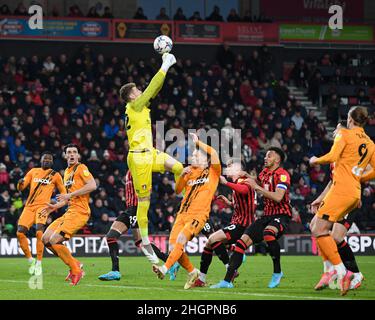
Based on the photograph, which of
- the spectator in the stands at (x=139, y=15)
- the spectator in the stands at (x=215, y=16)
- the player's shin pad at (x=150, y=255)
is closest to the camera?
the player's shin pad at (x=150, y=255)

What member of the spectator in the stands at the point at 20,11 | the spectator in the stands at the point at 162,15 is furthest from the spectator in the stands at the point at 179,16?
the spectator in the stands at the point at 20,11

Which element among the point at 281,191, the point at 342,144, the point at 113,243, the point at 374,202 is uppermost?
the point at 342,144

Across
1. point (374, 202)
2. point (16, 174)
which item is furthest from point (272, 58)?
point (16, 174)

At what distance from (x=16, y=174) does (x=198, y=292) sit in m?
14.7

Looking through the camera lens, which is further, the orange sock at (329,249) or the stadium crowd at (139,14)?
the stadium crowd at (139,14)

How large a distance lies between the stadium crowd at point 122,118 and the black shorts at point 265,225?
11.9 m

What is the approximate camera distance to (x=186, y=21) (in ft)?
117

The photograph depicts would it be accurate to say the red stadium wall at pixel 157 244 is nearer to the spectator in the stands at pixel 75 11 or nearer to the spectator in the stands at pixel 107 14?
the spectator in the stands at pixel 75 11

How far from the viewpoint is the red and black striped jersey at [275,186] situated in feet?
49.5

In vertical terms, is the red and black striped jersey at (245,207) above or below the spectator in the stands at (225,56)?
below

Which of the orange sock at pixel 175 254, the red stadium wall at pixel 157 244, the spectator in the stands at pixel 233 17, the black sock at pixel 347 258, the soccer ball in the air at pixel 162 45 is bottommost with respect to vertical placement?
the red stadium wall at pixel 157 244

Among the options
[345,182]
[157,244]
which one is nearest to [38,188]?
[157,244]

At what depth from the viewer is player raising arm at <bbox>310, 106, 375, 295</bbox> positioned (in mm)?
12977

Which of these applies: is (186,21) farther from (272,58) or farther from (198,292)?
(198,292)
